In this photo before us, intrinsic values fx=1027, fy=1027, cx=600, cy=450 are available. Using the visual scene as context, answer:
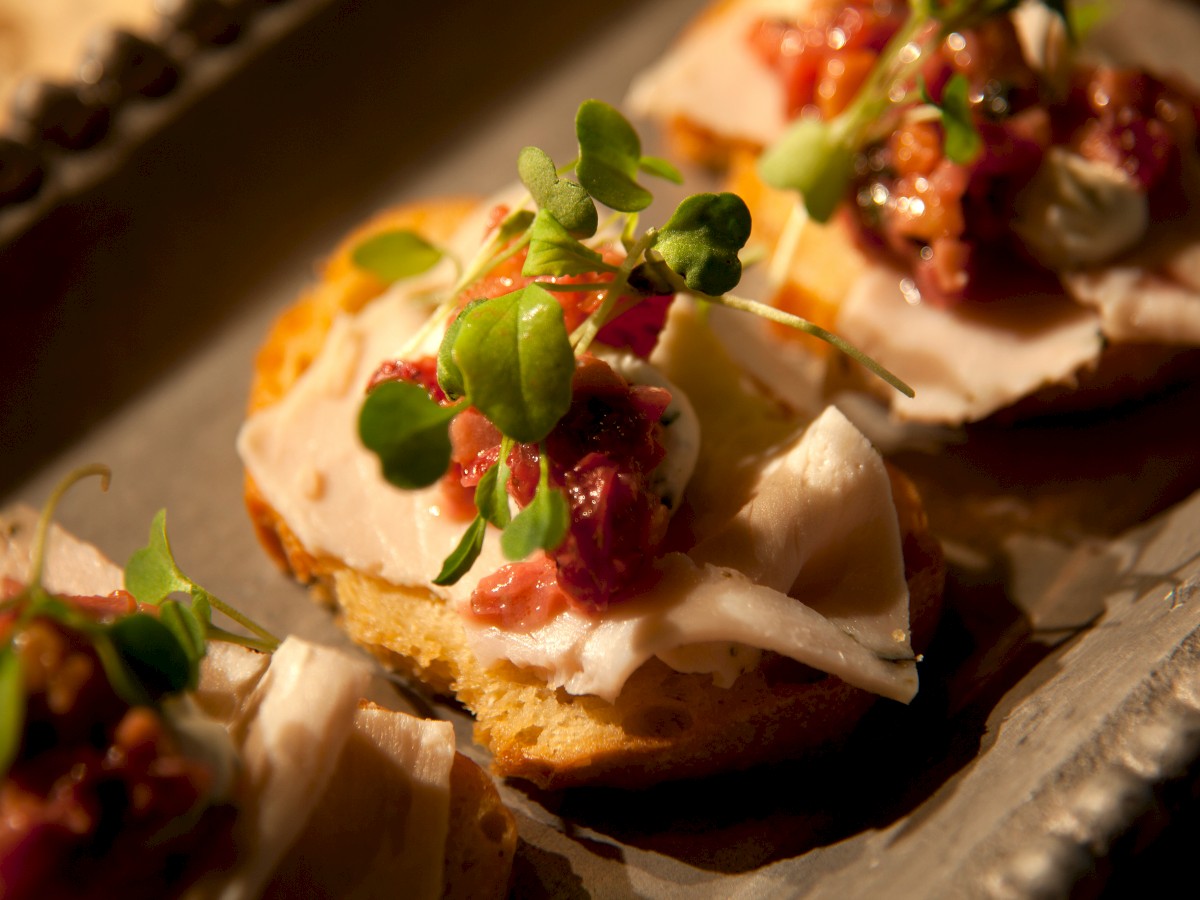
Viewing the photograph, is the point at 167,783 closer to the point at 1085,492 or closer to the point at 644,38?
the point at 1085,492

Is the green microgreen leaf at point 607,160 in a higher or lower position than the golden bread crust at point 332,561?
higher

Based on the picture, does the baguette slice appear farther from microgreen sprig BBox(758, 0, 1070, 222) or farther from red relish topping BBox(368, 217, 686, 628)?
microgreen sprig BBox(758, 0, 1070, 222)

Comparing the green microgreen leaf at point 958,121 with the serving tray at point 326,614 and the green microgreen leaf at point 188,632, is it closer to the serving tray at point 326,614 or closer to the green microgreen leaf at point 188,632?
the serving tray at point 326,614

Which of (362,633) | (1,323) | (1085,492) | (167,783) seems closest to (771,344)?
(1085,492)

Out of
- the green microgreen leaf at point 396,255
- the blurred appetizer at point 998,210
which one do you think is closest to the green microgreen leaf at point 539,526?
the green microgreen leaf at point 396,255

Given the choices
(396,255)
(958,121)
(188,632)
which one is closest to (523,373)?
(188,632)
